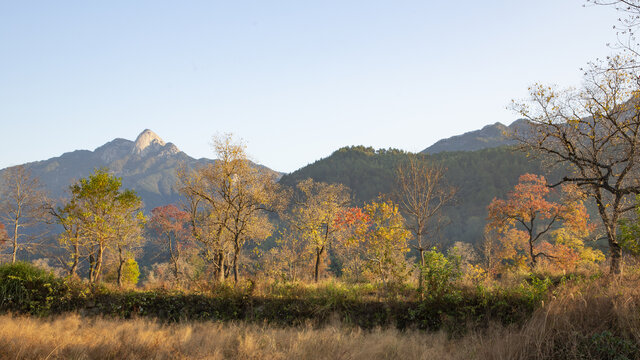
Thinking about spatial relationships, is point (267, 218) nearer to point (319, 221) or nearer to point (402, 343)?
point (319, 221)

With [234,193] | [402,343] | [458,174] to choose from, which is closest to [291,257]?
[234,193]

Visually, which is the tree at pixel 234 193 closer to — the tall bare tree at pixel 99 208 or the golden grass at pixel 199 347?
the tall bare tree at pixel 99 208

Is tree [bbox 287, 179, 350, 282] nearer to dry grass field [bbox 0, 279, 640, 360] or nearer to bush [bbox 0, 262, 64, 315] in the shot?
bush [bbox 0, 262, 64, 315]

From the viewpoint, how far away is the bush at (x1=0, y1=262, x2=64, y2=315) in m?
12.0

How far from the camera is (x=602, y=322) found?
254 inches

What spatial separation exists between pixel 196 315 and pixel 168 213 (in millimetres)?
36713

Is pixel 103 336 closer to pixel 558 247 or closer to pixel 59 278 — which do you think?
pixel 59 278

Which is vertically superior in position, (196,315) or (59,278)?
(59,278)

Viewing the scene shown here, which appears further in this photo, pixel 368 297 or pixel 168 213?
pixel 168 213

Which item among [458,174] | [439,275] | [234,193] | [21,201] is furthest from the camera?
[458,174]

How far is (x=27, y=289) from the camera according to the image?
12.4 meters

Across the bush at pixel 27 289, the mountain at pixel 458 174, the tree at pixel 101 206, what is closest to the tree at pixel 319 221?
the tree at pixel 101 206

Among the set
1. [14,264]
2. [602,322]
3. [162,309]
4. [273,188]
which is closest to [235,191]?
[273,188]

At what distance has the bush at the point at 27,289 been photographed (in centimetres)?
1203
